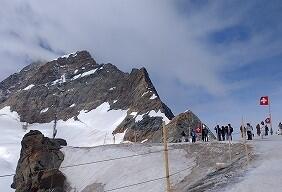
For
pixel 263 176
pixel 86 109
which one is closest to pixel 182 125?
pixel 263 176

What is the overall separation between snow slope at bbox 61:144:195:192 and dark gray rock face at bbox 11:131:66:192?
969mm

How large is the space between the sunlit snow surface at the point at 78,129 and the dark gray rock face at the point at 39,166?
153ft

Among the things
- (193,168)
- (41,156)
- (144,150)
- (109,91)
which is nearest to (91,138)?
(109,91)

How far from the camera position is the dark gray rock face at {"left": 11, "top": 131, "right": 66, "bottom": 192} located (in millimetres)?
40750

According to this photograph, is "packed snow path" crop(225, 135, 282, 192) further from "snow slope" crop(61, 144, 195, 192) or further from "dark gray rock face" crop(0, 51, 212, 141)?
"dark gray rock face" crop(0, 51, 212, 141)

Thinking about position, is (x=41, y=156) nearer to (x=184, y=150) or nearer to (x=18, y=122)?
(x=184, y=150)

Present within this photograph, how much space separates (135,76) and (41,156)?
9914 centimetres

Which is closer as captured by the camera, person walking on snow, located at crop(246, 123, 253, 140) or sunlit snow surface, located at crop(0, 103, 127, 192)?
person walking on snow, located at crop(246, 123, 253, 140)

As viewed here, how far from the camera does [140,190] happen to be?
90.0ft

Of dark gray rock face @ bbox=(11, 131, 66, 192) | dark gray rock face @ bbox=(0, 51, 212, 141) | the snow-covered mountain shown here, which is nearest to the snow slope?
dark gray rock face @ bbox=(11, 131, 66, 192)

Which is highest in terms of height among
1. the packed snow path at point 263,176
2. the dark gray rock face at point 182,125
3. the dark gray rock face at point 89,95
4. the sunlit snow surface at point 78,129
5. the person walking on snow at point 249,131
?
the dark gray rock face at point 89,95

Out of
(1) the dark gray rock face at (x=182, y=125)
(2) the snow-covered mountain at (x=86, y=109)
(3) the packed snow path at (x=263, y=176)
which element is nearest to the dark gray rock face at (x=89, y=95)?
(2) the snow-covered mountain at (x=86, y=109)

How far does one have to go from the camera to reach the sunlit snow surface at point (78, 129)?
10803 cm

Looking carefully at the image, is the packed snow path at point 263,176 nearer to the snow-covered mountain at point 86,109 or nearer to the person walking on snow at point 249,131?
the person walking on snow at point 249,131
